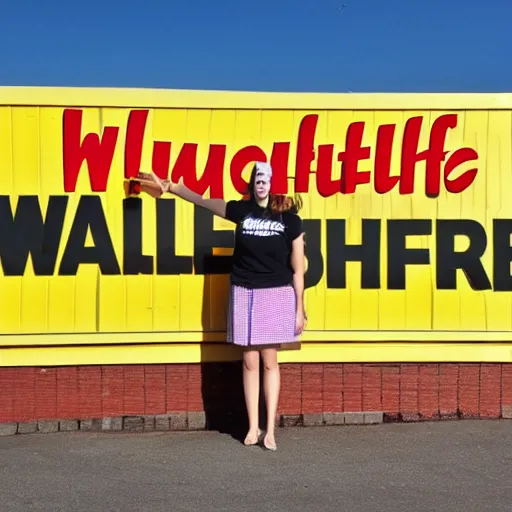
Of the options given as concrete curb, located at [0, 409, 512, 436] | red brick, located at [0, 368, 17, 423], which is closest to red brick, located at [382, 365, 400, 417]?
concrete curb, located at [0, 409, 512, 436]

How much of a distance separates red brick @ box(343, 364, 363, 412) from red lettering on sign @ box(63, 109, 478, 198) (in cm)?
132

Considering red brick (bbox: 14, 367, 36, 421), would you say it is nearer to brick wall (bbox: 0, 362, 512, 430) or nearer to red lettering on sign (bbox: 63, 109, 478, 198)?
brick wall (bbox: 0, 362, 512, 430)

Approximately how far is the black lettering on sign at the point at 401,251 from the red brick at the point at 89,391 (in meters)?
2.27

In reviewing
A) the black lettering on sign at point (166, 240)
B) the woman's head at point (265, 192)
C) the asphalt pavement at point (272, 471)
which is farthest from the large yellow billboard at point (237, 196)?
the asphalt pavement at point (272, 471)

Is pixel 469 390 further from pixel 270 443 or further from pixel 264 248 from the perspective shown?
pixel 264 248

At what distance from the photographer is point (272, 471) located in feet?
15.9

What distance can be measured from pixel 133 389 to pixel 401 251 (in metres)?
2.23

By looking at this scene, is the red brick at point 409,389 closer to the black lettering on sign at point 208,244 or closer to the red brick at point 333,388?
the red brick at point 333,388

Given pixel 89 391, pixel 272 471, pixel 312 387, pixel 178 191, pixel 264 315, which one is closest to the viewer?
pixel 272 471

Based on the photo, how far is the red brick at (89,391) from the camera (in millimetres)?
5730

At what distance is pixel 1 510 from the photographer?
13.9 feet

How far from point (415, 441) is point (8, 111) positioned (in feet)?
12.1

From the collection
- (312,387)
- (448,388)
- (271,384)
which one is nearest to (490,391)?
(448,388)

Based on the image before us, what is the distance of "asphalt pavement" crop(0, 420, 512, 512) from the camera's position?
4352 millimetres
